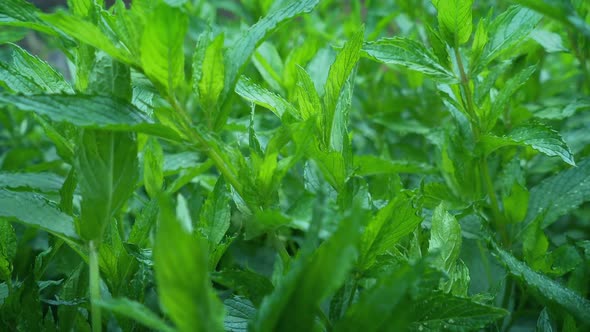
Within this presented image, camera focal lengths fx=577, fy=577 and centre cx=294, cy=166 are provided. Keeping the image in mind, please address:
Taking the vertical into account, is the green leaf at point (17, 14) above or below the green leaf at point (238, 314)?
above

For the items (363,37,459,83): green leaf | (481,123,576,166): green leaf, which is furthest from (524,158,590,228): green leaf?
(363,37,459,83): green leaf

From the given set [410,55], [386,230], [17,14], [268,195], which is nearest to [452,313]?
[386,230]

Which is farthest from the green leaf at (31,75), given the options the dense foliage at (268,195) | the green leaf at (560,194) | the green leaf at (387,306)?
the green leaf at (560,194)

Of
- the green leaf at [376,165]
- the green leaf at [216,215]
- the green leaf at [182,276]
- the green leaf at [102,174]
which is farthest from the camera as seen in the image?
the green leaf at [376,165]

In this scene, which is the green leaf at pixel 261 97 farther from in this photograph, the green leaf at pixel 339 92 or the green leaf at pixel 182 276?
the green leaf at pixel 182 276

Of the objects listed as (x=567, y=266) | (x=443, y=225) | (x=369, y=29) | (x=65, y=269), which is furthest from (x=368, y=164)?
(x=369, y=29)

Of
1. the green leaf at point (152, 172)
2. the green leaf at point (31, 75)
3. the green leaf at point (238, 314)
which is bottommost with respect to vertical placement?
the green leaf at point (238, 314)

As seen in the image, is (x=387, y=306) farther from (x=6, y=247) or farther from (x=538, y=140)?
(x=6, y=247)

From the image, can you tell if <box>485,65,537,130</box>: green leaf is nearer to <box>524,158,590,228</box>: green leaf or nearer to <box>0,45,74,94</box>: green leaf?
<box>524,158,590,228</box>: green leaf
